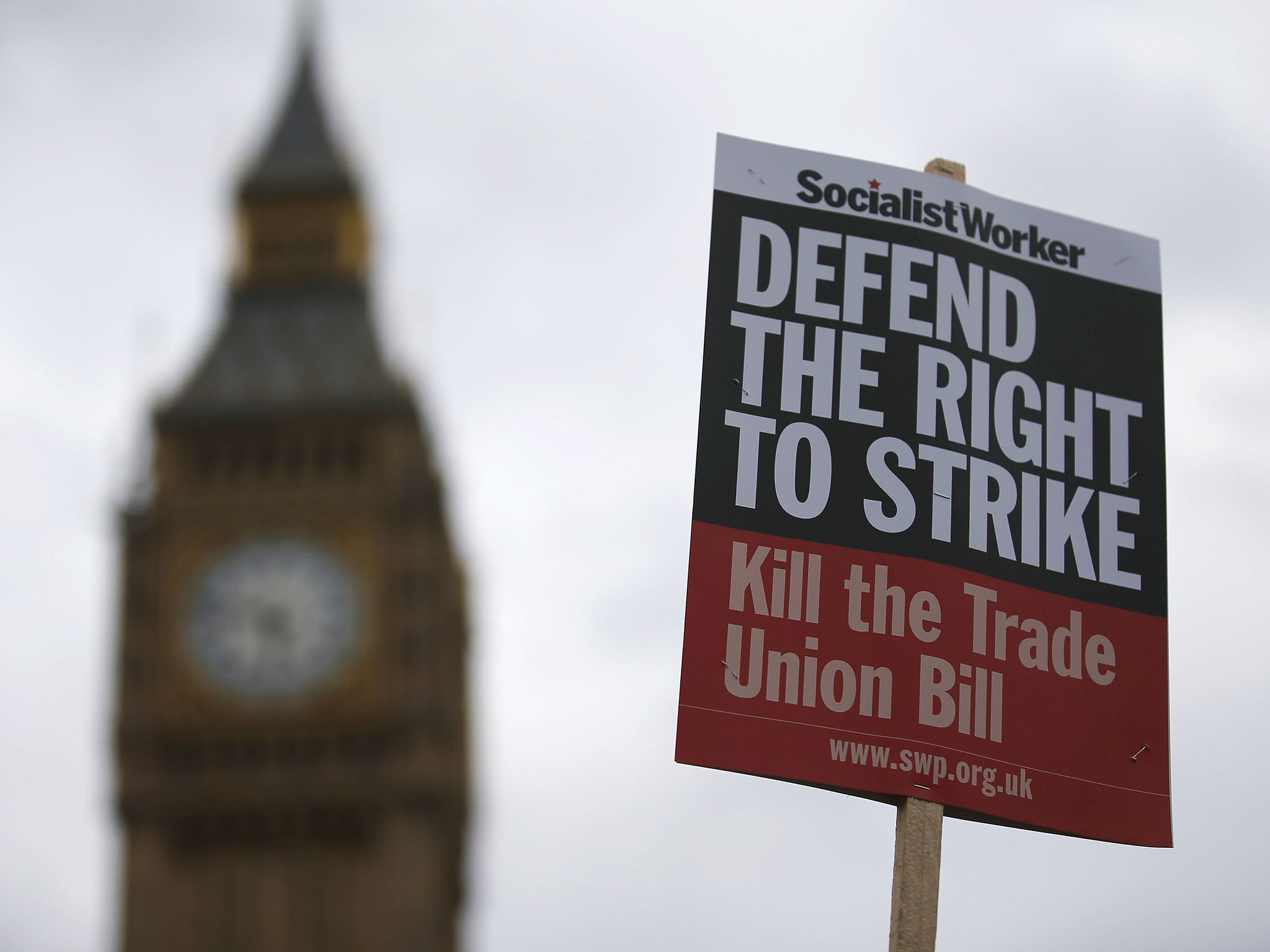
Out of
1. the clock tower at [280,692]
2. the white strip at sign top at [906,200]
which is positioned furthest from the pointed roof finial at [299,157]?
the white strip at sign top at [906,200]

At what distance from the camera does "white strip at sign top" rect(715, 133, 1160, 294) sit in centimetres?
978

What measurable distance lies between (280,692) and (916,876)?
192ft

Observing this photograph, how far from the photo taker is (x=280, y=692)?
66.4 m

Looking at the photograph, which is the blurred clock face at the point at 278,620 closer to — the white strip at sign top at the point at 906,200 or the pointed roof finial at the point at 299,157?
the pointed roof finial at the point at 299,157

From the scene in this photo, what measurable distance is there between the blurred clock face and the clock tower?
5cm

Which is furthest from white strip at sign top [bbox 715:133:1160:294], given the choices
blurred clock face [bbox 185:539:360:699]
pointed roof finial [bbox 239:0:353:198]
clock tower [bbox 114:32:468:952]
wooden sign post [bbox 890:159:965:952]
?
pointed roof finial [bbox 239:0:353:198]

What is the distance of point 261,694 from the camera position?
219 ft

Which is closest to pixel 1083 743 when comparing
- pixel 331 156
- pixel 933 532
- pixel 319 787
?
pixel 933 532

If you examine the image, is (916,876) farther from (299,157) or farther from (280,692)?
(299,157)

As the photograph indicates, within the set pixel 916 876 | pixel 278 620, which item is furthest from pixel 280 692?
pixel 916 876

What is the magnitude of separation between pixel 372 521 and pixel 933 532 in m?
58.5

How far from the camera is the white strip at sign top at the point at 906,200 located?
32.1ft

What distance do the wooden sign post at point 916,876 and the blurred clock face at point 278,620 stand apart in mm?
58445

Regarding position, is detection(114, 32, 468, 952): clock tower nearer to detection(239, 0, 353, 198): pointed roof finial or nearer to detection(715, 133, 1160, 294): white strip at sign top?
detection(239, 0, 353, 198): pointed roof finial
